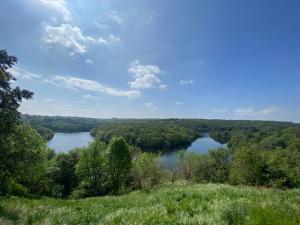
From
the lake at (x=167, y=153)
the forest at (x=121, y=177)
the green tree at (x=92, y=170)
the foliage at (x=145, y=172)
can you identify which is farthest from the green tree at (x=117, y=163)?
the lake at (x=167, y=153)

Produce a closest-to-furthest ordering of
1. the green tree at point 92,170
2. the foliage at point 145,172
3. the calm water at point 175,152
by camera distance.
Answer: the green tree at point 92,170 → the foliage at point 145,172 → the calm water at point 175,152

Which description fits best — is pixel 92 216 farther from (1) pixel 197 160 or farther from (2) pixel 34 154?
(1) pixel 197 160

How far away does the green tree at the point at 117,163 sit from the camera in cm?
3900

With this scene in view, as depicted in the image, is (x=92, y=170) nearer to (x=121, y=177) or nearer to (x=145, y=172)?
(x=121, y=177)

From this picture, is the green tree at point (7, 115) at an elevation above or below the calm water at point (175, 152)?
above

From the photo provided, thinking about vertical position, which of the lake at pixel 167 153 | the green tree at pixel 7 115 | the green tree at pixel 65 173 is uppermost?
the green tree at pixel 7 115

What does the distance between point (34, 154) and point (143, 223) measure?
309 inches

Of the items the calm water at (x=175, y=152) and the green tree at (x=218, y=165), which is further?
the calm water at (x=175, y=152)

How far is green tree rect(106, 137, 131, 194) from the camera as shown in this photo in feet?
128

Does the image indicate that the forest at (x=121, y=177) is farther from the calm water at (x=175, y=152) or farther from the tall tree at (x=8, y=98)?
the calm water at (x=175, y=152)

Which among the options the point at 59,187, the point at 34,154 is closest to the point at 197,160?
the point at 59,187

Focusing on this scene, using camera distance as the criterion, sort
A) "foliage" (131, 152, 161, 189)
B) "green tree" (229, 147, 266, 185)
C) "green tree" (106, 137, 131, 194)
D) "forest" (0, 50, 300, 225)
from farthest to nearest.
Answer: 1. "foliage" (131, 152, 161, 189)
2. "green tree" (106, 137, 131, 194)
3. "green tree" (229, 147, 266, 185)
4. "forest" (0, 50, 300, 225)

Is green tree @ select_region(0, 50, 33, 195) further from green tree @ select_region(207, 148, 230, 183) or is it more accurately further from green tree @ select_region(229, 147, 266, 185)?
green tree @ select_region(207, 148, 230, 183)

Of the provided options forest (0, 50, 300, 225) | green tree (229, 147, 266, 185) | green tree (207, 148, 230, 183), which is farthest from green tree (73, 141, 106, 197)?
green tree (207, 148, 230, 183)
